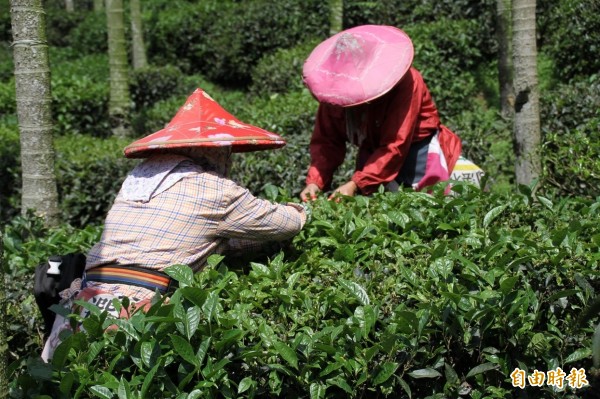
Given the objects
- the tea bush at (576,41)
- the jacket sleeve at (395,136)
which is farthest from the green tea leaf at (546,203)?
the tea bush at (576,41)

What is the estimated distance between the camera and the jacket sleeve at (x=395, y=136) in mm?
→ 4219

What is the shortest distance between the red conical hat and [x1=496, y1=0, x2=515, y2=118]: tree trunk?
18.2ft

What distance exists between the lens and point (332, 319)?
282 centimetres

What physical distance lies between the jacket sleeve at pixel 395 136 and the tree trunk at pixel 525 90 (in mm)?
1330

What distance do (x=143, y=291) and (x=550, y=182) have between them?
2.72 metres

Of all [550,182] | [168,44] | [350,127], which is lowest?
[168,44]

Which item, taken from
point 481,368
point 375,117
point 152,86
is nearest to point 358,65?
point 375,117

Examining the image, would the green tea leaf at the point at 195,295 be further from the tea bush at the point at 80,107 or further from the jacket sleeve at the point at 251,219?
Answer: the tea bush at the point at 80,107

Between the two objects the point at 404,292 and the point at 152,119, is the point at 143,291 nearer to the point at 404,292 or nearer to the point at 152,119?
the point at 404,292

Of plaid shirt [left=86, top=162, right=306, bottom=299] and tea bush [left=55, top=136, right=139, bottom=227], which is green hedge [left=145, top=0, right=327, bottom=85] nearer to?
tea bush [left=55, top=136, right=139, bottom=227]

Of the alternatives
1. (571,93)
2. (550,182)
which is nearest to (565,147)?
(550,182)

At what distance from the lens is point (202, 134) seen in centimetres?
321

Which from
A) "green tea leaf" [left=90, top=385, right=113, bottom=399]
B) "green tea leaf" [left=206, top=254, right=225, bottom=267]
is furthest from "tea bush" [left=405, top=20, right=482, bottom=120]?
"green tea leaf" [left=90, top=385, right=113, bottom=399]

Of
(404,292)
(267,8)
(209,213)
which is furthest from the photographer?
(267,8)
